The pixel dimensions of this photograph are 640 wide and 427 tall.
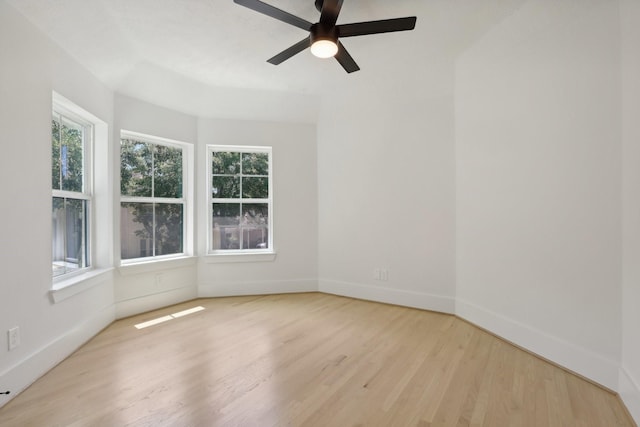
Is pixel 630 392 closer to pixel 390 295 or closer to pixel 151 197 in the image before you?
pixel 390 295

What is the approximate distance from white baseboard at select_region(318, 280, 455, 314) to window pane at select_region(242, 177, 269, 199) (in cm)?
144

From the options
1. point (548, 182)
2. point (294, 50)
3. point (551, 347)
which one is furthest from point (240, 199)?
point (551, 347)

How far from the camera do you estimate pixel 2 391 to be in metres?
1.75

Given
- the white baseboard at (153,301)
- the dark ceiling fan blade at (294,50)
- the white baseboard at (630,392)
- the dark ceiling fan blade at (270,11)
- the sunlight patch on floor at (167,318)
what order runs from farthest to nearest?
1. the white baseboard at (153,301)
2. the sunlight patch on floor at (167,318)
3. the dark ceiling fan blade at (294,50)
4. the dark ceiling fan blade at (270,11)
5. the white baseboard at (630,392)

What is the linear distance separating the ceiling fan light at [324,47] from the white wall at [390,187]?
1235mm

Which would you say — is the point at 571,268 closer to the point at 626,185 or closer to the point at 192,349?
the point at 626,185

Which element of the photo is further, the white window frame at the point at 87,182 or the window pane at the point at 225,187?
the window pane at the point at 225,187

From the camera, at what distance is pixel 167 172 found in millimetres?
3705

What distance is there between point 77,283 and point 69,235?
467mm

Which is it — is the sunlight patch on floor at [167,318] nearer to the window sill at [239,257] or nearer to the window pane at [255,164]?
the window sill at [239,257]

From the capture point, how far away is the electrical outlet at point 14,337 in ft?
6.05

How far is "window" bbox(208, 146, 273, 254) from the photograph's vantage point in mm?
4043

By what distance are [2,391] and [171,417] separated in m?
1.03

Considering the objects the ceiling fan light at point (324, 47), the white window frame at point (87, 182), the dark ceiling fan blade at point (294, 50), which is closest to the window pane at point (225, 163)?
the white window frame at point (87, 182)
